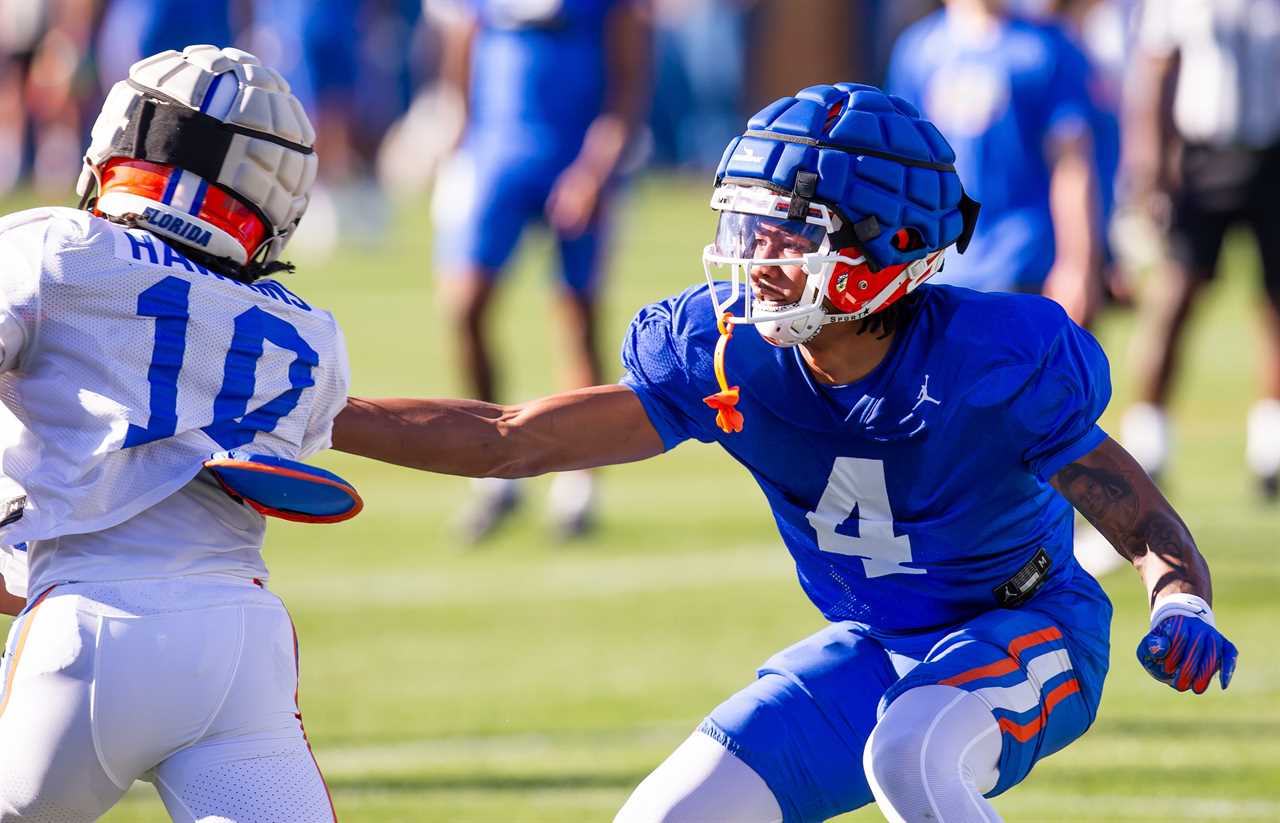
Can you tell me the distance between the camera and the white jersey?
10.0 ft

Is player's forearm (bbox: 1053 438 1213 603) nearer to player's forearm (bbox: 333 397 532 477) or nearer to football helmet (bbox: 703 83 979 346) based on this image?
football helmet (bbox: 703 83 979 346)

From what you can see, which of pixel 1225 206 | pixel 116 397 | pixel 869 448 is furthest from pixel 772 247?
pixel 1225 206

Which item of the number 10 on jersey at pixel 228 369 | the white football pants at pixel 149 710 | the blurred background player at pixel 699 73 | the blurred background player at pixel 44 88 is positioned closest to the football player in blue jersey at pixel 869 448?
the number 10 on jersey at pixel 228 369

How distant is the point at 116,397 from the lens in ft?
10.1

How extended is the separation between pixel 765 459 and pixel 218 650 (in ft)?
3.57

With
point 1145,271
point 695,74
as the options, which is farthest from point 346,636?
point 695,74

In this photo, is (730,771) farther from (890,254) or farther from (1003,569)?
(890,254)

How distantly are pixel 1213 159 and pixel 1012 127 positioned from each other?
54.6 inches

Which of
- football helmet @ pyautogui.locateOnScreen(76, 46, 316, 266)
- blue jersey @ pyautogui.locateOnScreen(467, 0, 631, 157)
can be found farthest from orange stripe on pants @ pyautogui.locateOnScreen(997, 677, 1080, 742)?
blue jersey @ pyautogui.locateOnScreen(467, 0, 631, 157)

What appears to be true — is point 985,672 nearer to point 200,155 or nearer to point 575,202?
point 200,155

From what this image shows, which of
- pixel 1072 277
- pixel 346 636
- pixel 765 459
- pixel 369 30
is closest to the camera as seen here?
pixel 765 459

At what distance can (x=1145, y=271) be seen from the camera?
15891mm

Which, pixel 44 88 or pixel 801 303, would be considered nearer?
pixel 801 303

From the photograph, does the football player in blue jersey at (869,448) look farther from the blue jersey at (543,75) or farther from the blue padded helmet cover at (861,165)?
the blue jersey at (543,75)
